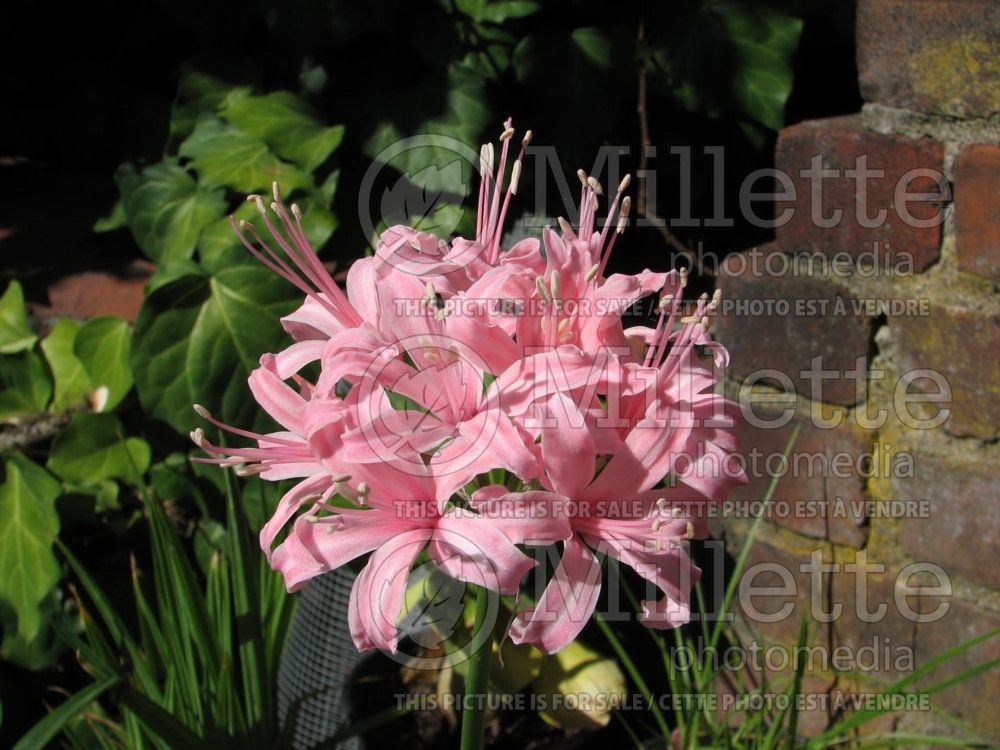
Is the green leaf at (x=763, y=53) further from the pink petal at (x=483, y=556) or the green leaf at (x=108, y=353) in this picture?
the green leaf at (x=108, y=353)

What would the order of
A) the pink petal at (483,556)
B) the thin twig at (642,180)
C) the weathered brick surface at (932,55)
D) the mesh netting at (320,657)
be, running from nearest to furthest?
the pink petal at (483,556), the weathered brick surface at (932,55), the thin twig at (642,180), the mesh netting at (320,657)

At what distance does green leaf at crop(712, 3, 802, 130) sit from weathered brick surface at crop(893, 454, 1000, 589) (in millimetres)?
426

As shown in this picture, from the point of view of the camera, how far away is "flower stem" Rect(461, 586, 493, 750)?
0.58 meters

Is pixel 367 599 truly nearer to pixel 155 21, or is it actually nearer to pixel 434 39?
pixel 434 39

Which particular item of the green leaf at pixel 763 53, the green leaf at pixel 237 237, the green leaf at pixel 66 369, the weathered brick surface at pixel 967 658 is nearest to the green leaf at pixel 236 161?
the green leaf at pixel 237 237

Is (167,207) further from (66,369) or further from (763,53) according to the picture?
(763,53)

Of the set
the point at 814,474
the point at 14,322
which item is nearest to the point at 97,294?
the point at 14,322

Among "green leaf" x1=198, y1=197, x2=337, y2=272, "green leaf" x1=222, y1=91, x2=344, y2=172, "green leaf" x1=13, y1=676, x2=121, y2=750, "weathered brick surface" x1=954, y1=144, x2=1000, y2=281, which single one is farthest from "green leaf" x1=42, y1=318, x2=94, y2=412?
"weathered brick surface" x1=954, y1=144, x2=1000, y2=281

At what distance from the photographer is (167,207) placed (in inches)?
50.7

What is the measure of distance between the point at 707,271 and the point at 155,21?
976mm

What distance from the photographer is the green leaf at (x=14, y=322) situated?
1323 mm

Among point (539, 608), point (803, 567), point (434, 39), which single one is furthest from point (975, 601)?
point (434, 39)

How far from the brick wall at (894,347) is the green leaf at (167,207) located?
705mm

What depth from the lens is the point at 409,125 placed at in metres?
1.09
